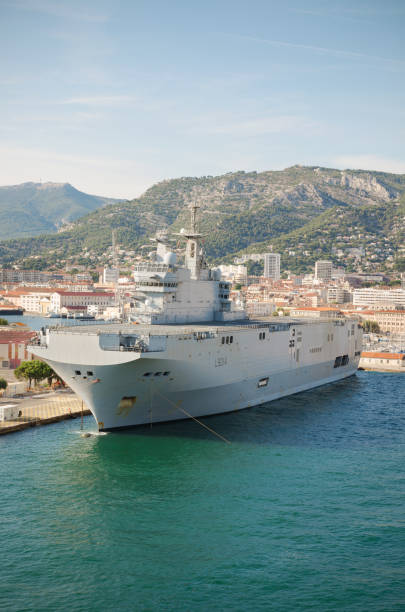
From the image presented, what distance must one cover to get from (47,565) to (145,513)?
334 cm

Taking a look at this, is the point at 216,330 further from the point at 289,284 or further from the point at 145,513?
the point at 289,284

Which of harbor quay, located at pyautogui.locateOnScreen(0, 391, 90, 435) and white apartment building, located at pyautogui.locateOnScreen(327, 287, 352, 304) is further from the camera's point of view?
white apartment building, located at pyautogui.locateOnScreen(327, 287, 352, 304)

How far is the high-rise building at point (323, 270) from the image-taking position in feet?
541

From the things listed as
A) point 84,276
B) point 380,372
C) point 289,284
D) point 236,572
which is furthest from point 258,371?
point 84,276

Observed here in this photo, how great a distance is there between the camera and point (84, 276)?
160 m

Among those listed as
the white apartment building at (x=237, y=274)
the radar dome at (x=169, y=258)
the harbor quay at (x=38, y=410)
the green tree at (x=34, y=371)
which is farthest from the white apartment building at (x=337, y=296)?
the radar dome at (x=169, y=258)

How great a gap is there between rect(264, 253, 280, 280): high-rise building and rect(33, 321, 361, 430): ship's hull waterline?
146 metres

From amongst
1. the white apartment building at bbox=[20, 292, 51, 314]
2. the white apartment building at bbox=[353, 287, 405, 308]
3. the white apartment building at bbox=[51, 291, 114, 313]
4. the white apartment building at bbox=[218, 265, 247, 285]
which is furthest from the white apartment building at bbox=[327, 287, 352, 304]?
the white apartment building at bbox=[20, 292, 51, 314]

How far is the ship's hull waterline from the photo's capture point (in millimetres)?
21672

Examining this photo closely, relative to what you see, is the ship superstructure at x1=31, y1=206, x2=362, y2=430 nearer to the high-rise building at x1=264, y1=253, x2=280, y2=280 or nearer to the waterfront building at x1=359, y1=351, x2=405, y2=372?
the waterfront building at x1=359, y1=351, x2=405, y2=372

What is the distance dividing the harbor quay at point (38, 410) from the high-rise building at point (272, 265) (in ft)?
486

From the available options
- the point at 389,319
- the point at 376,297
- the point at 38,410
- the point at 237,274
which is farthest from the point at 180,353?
the point at 237,274

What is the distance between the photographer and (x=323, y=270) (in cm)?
16538

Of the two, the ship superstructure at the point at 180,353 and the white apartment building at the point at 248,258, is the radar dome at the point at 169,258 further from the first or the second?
the white apartment building at the point at 248,258
